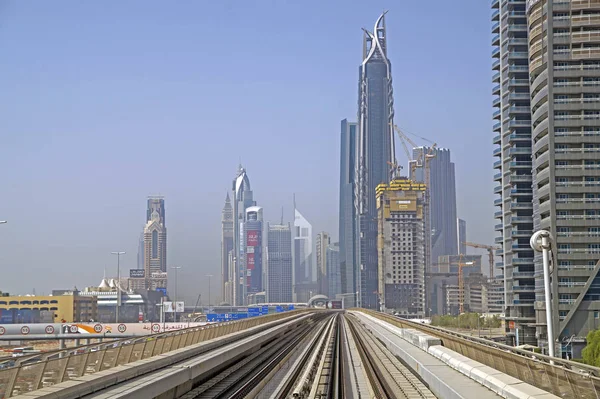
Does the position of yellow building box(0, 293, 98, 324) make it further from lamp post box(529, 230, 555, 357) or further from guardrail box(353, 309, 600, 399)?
guardrail box(353, 309, 600, 399)

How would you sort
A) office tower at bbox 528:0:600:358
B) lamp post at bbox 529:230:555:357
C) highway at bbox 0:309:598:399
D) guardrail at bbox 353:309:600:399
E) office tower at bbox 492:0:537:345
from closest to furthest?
guardrail at bbox 353:309:600:399, highway at bbox 0:309:598:399, lamp post at bbox 529:230:555:357, office tower at bbox 528:0:600:358, office tower at bbox 492:0:537:345

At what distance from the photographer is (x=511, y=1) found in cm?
10881

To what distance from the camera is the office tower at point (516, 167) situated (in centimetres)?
10181

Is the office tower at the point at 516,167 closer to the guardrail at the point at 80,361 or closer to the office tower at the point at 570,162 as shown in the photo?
the office tower at the point at 570,162

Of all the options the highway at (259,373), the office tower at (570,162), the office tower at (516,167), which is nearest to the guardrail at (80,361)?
the highway at (259,373)

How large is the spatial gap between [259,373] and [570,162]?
6253cm

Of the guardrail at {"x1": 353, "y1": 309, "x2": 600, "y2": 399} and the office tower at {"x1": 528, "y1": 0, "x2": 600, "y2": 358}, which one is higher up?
the office tower at {"x1": 528, "y1": 0, "x2": 600, "y2": 358}

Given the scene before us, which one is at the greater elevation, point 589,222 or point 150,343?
point 589,222

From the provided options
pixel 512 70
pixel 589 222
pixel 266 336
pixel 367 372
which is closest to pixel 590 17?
pixel 512 70

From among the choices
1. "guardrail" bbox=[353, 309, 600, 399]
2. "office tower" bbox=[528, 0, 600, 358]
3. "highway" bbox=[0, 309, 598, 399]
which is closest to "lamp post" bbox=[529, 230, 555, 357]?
"highway" bbox=[0, 309, 598, 399]

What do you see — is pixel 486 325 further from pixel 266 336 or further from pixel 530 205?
pixel 266 336

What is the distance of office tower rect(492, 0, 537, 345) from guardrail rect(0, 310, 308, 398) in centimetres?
7785

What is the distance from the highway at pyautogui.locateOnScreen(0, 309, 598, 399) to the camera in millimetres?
15742

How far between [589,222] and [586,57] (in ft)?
62.7
